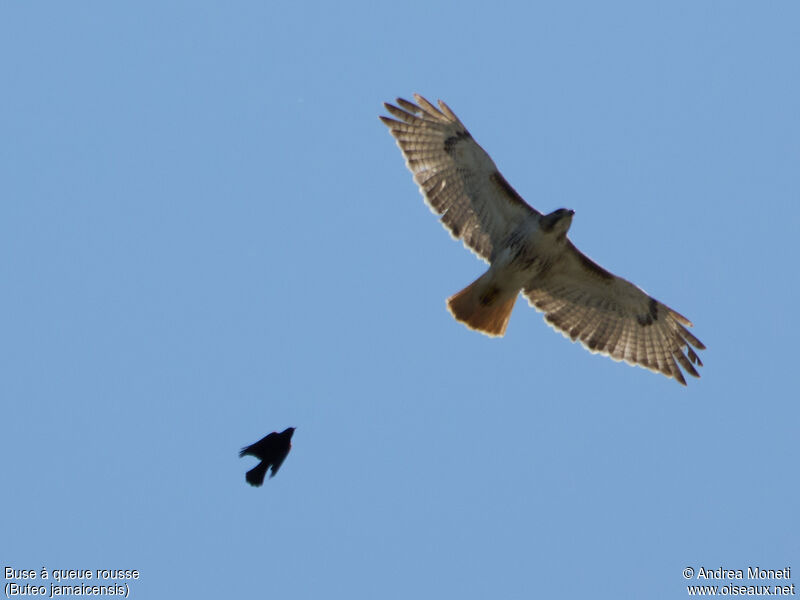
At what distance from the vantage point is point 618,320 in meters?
14.6

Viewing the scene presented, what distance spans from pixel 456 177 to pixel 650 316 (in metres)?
2.97

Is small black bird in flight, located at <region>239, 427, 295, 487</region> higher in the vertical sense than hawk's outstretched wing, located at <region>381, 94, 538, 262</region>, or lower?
lower

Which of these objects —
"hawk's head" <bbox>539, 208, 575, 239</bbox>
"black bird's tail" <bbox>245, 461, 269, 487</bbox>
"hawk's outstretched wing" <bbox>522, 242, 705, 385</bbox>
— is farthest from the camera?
"hawk's outstretched wing" <bbox>522, 242, 705, 385</bbox>

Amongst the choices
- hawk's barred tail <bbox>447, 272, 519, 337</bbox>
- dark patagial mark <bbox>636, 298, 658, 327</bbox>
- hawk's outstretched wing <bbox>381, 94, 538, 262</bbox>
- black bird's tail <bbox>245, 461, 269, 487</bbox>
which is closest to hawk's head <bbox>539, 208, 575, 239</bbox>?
hawk's outstretched wing <bbox>381, 94, 538, 262</bbox>

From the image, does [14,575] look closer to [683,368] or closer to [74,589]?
[74,589]

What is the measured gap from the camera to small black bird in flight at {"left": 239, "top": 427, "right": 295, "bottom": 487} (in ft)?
36.1

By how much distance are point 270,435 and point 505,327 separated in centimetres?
369

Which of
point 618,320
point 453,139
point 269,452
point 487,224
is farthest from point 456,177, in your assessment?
point 269,452

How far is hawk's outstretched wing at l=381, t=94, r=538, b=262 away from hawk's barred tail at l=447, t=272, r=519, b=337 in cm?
44

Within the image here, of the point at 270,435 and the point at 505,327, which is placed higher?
the point at 505,327

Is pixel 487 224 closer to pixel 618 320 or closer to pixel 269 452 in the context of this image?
pixel 618 320

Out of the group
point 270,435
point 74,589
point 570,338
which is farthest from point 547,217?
point 74,589

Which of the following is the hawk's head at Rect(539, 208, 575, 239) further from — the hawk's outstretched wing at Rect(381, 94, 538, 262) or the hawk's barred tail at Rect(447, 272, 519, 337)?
the hawk's barred tail at Rect(447, 272, 519, 337)

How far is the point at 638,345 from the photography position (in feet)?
48.3
